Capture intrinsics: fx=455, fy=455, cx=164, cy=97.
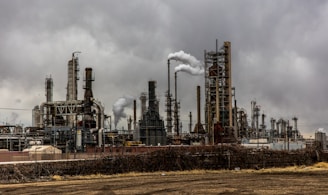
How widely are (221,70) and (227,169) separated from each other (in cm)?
3236

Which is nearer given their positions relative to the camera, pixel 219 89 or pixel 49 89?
pixel 219 89

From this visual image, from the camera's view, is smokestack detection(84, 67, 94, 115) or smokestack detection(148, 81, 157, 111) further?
smokestack detection(148, 81, 157, 111)

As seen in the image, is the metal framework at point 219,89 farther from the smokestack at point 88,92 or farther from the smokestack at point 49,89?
the smokestack at point 49,89

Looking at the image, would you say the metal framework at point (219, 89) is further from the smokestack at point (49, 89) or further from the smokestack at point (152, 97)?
the smokestack at point (49, 89)

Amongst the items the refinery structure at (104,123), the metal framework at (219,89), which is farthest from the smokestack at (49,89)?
the metal framework at (219,89)

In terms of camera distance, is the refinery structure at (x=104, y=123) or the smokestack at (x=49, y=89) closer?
the refinery structure at (x=104, y=123)

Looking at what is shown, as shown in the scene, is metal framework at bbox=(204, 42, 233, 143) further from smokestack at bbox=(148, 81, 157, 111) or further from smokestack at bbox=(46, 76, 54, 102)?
smokestack at bbox=(46, 76, 54, 102)

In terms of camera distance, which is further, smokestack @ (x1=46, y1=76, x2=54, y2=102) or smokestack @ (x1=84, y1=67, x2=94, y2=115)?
smokestack @ (x1=46, y1=76, x2=54, y2=102)

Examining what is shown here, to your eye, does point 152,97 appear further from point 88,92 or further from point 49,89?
point 49,89

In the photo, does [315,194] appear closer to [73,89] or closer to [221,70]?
[221,70]

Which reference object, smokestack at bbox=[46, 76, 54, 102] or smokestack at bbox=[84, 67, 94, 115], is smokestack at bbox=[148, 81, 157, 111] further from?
smokestack at bbox=[46, 76, 54, 102]

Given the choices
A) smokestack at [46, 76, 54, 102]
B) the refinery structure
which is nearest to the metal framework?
the refinery structure

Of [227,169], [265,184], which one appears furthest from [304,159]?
[265,184]

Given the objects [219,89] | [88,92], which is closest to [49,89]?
[88,92]
